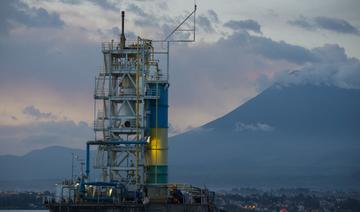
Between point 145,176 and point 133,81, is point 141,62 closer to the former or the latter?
point 133,81

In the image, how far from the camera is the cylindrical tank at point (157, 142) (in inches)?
2434

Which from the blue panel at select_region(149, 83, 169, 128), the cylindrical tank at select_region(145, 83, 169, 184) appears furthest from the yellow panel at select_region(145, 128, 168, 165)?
the blue panel at select_region(149, 83, 169, 128)

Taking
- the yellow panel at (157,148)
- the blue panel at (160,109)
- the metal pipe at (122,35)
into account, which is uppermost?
the metal pipe at (122,35)

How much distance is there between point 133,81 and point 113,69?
1284mm

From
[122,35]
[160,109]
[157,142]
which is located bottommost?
[157,142]

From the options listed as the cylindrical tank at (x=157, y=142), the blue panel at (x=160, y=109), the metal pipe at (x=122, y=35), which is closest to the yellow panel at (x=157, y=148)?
the cylindrical tank at (x=157, y=142)

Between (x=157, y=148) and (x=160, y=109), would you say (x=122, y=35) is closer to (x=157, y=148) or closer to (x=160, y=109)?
(x=160, y=109)

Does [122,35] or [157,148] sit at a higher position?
[122,35]

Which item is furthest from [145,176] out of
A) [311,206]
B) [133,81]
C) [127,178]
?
[311,206]

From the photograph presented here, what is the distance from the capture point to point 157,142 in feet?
203

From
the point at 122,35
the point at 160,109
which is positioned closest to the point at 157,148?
the point at 160,109

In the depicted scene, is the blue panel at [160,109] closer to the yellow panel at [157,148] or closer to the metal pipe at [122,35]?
the yellow panel at [157,148]

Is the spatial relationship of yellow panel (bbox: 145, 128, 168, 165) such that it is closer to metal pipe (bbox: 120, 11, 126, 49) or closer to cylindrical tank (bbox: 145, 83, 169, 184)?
cylindrical tank (bbox: 145, 83, 169, 184)

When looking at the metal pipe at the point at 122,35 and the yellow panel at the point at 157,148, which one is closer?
the yellow panel at the point at 157,148
